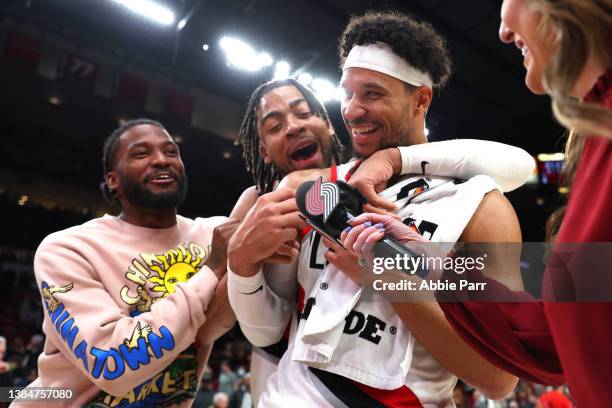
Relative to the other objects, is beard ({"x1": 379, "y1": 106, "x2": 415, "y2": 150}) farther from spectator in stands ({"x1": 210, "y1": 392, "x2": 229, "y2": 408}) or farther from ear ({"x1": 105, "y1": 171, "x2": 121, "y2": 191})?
spectator in stands ({"x1": 210, "y1": 392, "x2": 229, "y2": 408})

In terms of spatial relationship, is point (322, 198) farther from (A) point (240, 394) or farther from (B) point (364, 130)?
(A) point (240, 394)

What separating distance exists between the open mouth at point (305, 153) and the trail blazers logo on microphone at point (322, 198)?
58cm

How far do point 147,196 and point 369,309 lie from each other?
3.18ft

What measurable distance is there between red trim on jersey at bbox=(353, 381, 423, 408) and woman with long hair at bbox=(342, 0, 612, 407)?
0.28m

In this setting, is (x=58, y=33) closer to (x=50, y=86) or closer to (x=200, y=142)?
(x=50, y=86)

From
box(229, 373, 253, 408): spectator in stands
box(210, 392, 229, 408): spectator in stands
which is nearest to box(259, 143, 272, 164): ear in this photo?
box(210, 392, 229, 408): spectator in stands

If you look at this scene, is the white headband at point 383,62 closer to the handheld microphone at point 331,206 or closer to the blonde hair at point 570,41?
the handheld microphone at point 331,206

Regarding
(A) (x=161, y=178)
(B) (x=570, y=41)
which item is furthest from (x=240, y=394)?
(B) (x=570, y=41)

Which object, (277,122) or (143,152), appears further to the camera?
(143,152)

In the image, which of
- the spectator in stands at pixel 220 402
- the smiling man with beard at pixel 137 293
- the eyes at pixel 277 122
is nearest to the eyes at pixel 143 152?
the smiling man with beard at pixel 137 293

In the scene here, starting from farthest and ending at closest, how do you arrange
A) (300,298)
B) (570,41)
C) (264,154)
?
(264,154)
(300,298)
(570,41)

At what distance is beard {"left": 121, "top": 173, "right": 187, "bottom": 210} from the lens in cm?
169

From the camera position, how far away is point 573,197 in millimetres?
617

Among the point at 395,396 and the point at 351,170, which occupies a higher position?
the point at 351,170
